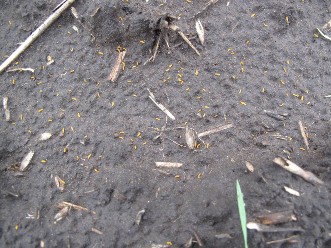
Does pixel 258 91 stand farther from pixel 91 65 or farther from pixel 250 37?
pixel 91 65

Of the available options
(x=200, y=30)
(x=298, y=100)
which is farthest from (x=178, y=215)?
(x=200, y=30)

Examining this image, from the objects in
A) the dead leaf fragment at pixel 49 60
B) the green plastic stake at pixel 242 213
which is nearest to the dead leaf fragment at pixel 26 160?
the dead leaf fragment at pixel 49 60

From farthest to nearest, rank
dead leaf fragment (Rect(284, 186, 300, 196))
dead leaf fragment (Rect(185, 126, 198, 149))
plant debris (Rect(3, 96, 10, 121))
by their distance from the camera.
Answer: plant debris (Rect(3, 96, 10, 121))
dead leaf fragment (Rect(185, 126, 198, 149))
dead leaf fragment (Rect(284, 186, 300, 196))

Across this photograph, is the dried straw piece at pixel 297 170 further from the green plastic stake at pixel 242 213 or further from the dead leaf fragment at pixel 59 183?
the dead leaf fragment at pixel 59 183

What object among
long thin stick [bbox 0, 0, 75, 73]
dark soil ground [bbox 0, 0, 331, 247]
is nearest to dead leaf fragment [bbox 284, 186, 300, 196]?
dark soil ground [bbox 0, 0, 331, 247]

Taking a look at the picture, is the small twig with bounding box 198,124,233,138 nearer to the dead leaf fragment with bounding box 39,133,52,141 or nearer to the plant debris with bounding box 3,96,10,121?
the dead leaf fragment with bounding box 39,133,52,141
